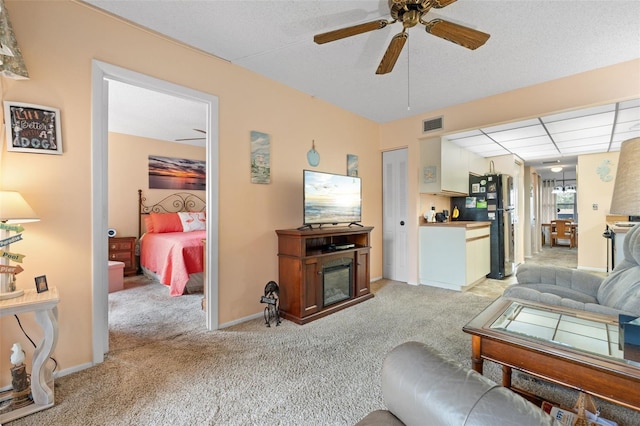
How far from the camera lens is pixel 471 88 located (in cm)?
345

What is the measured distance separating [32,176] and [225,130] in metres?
1.50

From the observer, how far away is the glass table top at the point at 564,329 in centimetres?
129

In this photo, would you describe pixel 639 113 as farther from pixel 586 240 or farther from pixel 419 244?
pixel 586 240

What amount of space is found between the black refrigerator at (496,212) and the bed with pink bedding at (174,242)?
467cm

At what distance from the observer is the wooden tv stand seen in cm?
294

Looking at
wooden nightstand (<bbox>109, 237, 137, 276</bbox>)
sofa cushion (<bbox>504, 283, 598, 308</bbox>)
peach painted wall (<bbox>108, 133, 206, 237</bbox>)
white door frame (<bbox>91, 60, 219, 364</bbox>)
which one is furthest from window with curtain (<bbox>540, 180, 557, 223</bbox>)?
wooden nightstand (<bbox>109, 237, 137, 276</bbox>)

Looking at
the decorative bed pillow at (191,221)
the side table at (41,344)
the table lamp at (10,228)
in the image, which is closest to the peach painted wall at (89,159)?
the table lamp at (10,228)

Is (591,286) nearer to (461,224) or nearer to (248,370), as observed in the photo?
(461,224)

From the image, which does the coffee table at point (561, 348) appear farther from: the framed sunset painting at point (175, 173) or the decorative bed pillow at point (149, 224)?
the framed sunset painting at point (175, 173)

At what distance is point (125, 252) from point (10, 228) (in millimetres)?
3703

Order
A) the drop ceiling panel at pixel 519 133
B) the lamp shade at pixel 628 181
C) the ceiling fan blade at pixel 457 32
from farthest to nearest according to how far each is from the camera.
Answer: the drop ceiling panel at pixel 519 133
the ceiling fan blade at pixel 457 32
the lamp shade at pixel 628 181

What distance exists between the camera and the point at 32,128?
186 centimetres

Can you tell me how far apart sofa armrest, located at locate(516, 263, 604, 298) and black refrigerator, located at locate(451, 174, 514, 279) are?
2642 millimetres

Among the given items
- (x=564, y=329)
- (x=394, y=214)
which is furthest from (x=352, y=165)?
(x=564, y=329)
